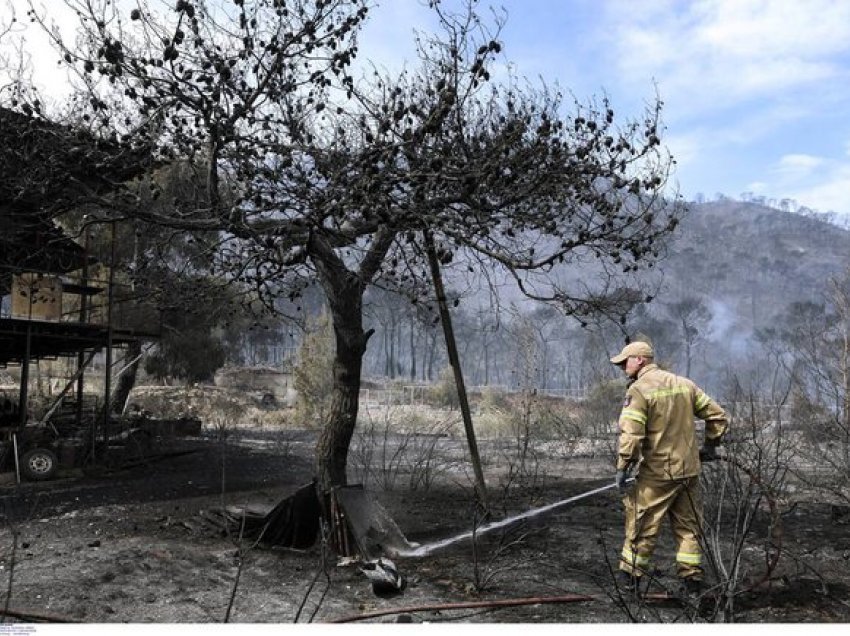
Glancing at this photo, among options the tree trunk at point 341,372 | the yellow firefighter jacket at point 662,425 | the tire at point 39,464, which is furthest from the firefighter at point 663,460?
the tire at point 39,464

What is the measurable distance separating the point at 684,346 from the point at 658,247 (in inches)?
2588

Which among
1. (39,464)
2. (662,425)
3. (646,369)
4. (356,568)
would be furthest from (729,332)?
(356,568)

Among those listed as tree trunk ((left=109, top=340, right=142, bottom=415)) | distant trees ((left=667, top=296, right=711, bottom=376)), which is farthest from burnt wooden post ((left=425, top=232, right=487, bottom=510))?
distant trees ((left=667, top=296, right=711, bottom=376))

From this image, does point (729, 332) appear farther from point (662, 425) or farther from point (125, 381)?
point (662, 425)

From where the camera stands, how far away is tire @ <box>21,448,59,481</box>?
33.3 ft

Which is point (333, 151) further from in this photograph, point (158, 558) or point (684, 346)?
point (684, 346)

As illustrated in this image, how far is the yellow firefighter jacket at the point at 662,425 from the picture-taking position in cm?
471

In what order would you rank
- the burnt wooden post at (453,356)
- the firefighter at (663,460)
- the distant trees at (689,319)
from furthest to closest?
the distant trees at (689,319) < the burnt wooden post at (453,356) < the firefighter at (663,460)

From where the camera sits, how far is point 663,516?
15.7 feet

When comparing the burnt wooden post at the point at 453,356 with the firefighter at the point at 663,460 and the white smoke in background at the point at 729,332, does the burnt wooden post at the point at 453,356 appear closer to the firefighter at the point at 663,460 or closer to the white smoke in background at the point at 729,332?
the firefighter at the point at 663,460

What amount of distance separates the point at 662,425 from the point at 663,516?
2.00 ft

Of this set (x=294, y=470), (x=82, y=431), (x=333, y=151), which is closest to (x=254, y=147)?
(x=333, y=151)

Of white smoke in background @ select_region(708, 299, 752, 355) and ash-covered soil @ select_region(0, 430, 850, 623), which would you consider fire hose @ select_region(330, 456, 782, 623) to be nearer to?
ash-covered soil @ select_region(0, 430, 850, 623)

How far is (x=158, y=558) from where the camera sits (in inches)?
229
